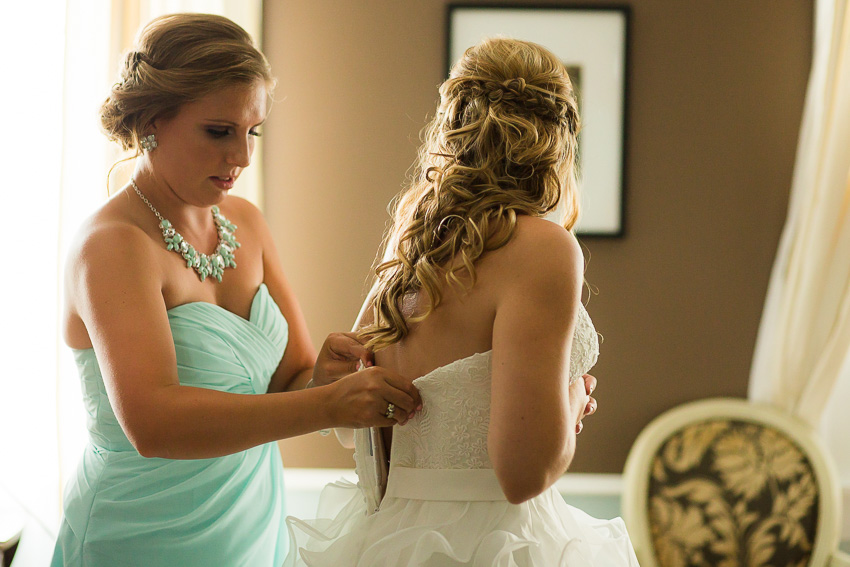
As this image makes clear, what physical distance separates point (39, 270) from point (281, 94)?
97cm

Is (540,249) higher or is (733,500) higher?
(540,249)

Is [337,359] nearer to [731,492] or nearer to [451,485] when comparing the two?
[451,485]

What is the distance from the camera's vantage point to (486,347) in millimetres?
1126

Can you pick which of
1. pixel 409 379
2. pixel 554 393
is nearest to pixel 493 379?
pixel 554 393

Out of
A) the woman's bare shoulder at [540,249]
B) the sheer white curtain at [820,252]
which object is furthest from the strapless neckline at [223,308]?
the sheer white curtain at [820,252]

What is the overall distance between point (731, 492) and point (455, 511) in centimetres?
142

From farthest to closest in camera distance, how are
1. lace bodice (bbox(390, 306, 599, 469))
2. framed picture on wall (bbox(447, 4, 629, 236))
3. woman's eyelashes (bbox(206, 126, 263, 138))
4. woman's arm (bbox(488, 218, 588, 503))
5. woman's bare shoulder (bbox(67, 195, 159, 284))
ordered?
framed picture on wall (bbox(447, 4, 629, 236)) → woman's eyelashes (bbox(206, 126, 263, 138)) → woman's bare shoulder (bbox(67, 195, 159, 284)) → lace bodice (bbox(390, 306, 599, 469)) → woman's arm (bbox(488, 218, 588, 503))

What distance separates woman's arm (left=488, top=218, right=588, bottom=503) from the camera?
1.01m

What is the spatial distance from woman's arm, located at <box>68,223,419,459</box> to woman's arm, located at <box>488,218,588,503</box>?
20 cm

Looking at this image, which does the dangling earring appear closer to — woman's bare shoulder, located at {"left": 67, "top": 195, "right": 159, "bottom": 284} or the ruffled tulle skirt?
woman's bare shoulder, located at {"left": 67, "top": 195, "right": 159, "bottom": 284}

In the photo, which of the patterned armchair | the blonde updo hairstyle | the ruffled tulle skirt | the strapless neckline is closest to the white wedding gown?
the ruffled tulle skirt

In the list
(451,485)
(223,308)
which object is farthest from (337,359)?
(451,485)

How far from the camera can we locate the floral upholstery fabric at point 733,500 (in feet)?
7.22

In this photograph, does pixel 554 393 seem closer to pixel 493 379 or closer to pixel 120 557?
pixel 493 379
